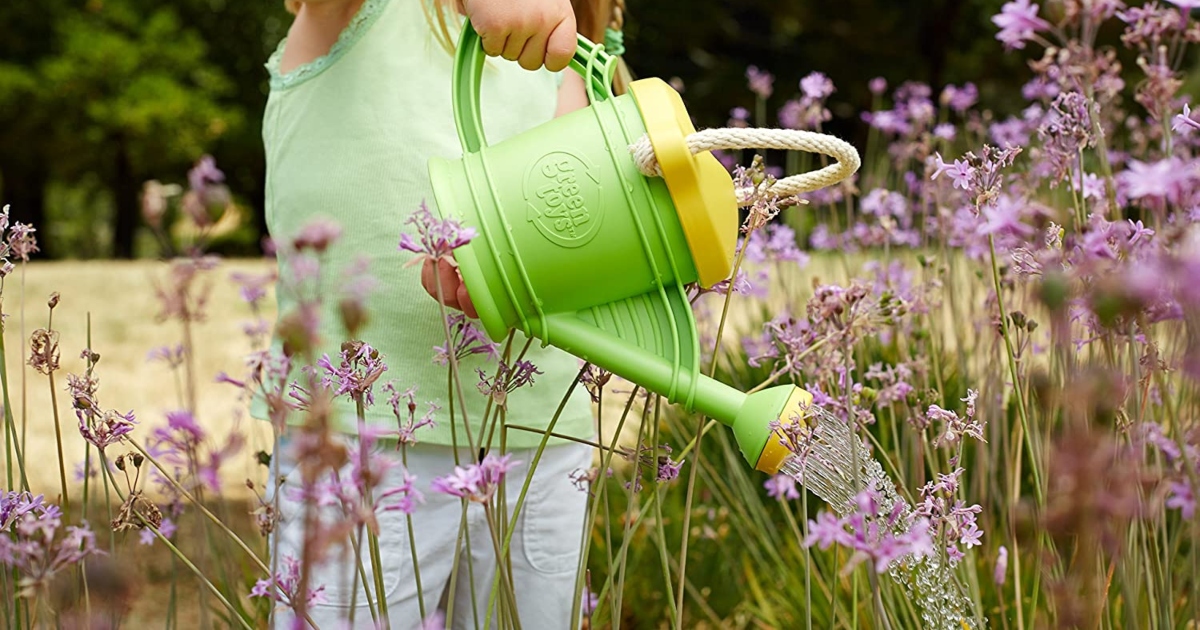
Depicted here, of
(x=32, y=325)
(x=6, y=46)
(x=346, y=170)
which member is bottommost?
(x=32, y=325)

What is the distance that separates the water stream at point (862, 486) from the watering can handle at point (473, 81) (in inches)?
15.2

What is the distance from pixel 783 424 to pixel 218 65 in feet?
61.6

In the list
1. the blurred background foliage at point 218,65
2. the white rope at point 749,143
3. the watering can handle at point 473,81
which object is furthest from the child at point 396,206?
the blurred background foliage at point 218,65

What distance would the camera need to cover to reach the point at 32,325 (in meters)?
5.10

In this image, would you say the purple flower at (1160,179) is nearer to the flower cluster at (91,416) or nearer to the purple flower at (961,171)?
the purple flower at (961,171)

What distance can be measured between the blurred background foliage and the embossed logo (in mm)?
13219

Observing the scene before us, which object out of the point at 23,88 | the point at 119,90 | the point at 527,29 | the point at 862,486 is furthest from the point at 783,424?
the point at 23,88

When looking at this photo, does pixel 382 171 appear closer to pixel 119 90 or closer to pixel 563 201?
pixel 563 201

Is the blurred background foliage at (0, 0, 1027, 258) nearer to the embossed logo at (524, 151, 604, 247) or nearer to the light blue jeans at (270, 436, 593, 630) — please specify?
the light blue jeans at (270, 436, 593, 630)

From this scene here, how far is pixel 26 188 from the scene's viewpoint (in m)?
18.5

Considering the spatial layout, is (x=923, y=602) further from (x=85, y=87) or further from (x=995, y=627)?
(x=85, y=87)


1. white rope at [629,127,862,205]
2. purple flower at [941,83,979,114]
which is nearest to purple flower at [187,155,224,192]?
white rope at [629,127,862,205]

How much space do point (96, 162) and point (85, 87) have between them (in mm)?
2490

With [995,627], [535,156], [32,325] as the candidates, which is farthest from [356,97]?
[32,325]
